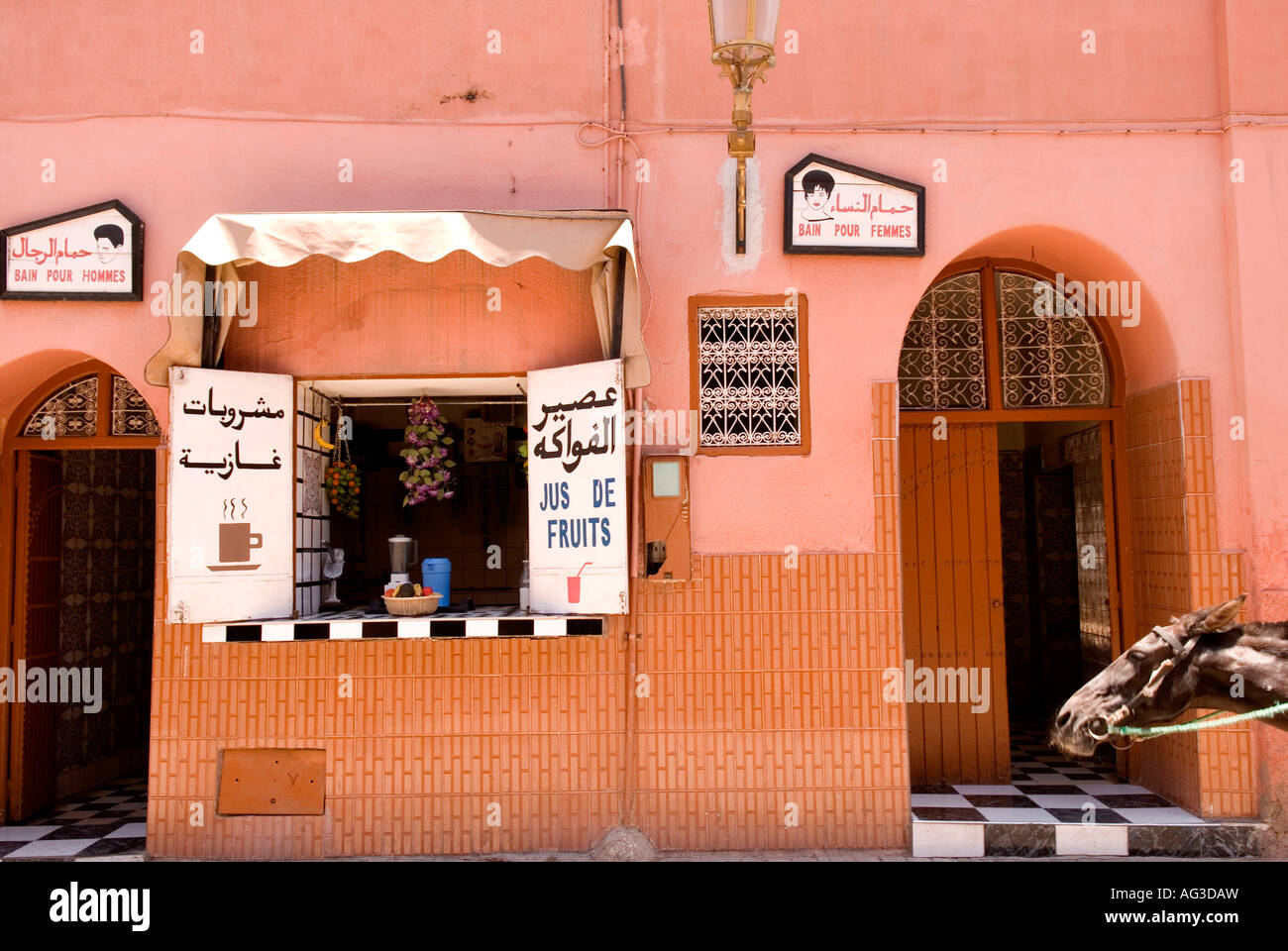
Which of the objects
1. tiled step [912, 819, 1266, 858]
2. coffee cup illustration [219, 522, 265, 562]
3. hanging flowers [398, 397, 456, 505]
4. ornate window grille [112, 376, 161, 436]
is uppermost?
ornate window grille [112, 376, 161, 436]

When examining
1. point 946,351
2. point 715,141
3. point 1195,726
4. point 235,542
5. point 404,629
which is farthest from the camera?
point 946,351

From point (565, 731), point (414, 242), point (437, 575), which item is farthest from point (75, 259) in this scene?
point (565, 731)

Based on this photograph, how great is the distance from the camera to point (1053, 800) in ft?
20.4

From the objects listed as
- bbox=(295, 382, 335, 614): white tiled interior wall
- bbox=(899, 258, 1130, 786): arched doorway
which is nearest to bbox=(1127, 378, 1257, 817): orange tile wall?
bbox=(899, 258, 1130, 786): arched doorway

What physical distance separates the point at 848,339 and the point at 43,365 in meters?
5.02

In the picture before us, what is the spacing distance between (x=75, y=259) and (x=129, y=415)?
1.18 m

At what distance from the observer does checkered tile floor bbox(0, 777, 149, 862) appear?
5.79 m

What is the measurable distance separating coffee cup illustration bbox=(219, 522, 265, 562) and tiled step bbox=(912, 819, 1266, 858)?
4.12 meters

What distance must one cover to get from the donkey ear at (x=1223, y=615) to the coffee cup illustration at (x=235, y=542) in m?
4.72

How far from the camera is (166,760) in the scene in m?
Answer: 5.71

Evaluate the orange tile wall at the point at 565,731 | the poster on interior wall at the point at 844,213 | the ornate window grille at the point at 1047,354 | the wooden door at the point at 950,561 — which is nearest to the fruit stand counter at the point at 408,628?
the orange tile wall at the point at 565,731

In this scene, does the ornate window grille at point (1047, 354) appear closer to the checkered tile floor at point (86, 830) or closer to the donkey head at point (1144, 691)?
the donkey head at point (1144, 691)

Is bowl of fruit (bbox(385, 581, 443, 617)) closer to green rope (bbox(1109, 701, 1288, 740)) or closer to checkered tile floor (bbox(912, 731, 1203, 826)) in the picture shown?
checkered tile floor (bbox(912, 731, 1203, 826))

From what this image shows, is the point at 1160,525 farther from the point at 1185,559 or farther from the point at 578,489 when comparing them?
the point at 578,489
